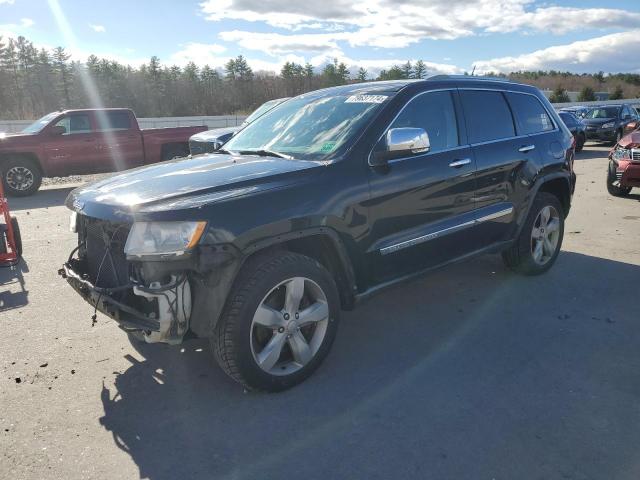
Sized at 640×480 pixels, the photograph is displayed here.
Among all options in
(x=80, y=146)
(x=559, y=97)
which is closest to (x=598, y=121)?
(x=80, y=146)

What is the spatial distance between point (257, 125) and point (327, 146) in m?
1.29

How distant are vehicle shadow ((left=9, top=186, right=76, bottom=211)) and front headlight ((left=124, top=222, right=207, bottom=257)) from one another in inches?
335

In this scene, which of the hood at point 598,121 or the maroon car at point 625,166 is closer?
the maroon car at point 625,166

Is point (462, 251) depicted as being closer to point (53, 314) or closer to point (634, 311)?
point (634, 311)

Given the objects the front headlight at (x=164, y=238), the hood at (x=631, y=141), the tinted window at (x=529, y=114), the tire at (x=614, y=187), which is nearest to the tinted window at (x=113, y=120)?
the tinted window at (x=529, y=114)

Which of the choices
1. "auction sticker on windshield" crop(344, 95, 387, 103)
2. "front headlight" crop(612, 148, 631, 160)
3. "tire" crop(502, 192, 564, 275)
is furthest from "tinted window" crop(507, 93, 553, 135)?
"front headlight" crop(612, 148, 631, 160)

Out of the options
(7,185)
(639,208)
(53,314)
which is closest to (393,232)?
(53,314)

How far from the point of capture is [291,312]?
3287 mm

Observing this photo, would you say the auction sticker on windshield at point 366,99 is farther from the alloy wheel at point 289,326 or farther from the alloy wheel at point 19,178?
the alloy wheel at point 19,178

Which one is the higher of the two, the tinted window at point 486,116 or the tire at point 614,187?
the tinted window at point 486,116

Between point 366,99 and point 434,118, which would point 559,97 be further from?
point 366,99

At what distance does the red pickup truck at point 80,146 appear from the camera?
11602mm

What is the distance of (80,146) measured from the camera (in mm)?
12562

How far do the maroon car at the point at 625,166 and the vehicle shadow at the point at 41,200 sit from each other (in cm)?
1065
